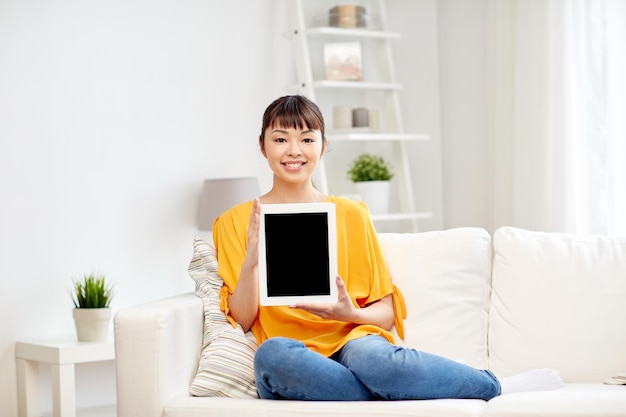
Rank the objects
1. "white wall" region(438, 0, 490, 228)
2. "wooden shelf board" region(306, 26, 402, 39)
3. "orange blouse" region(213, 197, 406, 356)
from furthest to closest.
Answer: "white wall" region(438, 0, 490, 228) → "wooden shelf board" region(306, 26, 402, 39) → "orange blouse" region(213, 197, 406, 356)

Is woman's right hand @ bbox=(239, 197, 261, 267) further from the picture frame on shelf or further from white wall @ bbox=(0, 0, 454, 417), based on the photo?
the picture frame on shelf

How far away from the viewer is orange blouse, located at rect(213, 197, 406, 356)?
257 cm

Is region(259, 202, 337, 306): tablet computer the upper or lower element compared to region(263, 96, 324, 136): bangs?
lower

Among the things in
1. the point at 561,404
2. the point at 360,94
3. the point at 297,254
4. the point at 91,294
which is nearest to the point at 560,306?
the point at 561,404

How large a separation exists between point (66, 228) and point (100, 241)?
0.15m

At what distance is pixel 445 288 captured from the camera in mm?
2750

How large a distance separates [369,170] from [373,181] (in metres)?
0.06

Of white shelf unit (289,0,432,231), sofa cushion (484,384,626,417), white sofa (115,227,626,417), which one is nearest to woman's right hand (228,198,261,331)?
white sofa (115,227,626,417)

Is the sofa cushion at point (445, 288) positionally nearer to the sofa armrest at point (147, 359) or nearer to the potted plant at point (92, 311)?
the sofa armrest at point (147, 359)

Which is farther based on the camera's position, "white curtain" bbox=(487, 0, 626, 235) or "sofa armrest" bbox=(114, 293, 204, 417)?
"white curtain" bbox=(487, 0, 626, 235)

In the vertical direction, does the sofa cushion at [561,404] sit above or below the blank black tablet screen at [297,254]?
below

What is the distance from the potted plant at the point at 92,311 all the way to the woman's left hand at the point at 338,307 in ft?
4.48

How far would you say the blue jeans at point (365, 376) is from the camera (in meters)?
2.28

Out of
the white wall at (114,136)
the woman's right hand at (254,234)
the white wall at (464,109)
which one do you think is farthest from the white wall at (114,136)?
the woman's right hand at (254,234)
